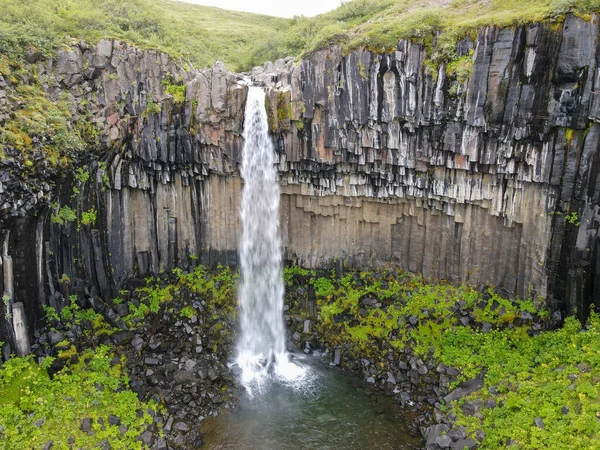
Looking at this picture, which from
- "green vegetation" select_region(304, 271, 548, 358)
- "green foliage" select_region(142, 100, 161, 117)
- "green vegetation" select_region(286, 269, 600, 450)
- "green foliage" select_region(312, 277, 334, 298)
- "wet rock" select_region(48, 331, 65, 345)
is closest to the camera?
"green vegetation" select_region(286, 269, 600, 450)

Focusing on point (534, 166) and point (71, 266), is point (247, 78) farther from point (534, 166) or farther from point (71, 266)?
point (534, 166)

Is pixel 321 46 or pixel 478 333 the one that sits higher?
pixel 321 46

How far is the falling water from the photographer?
18.7 meters

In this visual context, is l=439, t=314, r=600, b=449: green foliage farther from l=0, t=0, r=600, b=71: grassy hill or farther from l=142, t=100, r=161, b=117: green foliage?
l=142, t=100, r=161, b=117: green foliage

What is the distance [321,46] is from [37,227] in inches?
508

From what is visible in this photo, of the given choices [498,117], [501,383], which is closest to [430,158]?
[498,117]

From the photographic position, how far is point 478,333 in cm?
1700

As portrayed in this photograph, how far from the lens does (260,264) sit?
70.1 ft

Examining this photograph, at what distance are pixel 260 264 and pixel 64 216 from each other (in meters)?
8.75

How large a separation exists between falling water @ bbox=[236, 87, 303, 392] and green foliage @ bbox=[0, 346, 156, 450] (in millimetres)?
4740

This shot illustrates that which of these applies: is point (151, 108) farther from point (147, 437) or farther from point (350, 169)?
point (147, 437)

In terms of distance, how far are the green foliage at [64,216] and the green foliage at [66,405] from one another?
4.77m

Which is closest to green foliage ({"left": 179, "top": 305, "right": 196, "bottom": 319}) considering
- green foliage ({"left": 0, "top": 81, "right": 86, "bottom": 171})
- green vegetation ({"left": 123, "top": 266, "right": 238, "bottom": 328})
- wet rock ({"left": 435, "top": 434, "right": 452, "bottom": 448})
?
green vegetation ({"left": 123, "top": 266, "right": 238, "bottom": 328})

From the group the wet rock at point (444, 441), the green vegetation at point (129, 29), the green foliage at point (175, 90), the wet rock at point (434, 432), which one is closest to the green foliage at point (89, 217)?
the green foliage at point (175, 90)
